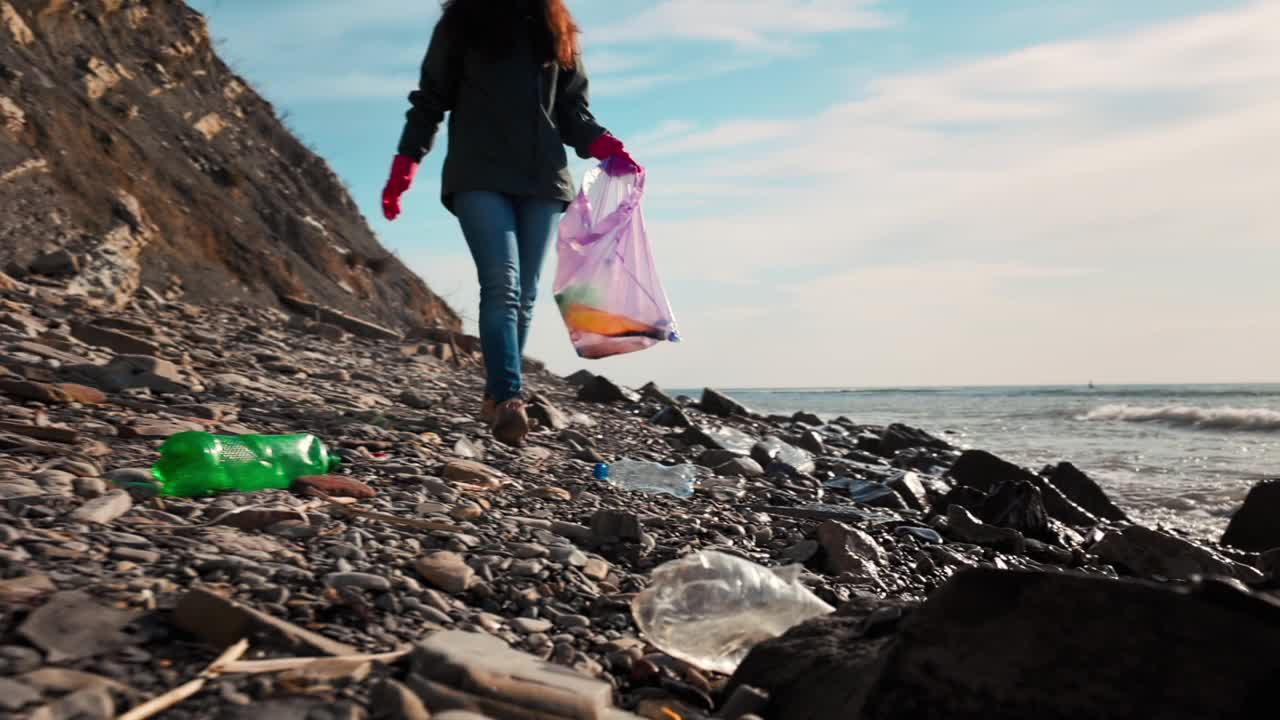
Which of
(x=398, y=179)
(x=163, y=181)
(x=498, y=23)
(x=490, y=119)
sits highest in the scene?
(x=163, y=181)

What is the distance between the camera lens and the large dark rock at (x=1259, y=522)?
13.4 feet

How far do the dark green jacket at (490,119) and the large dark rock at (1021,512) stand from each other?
2.36m

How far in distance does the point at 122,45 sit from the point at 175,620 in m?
10.6

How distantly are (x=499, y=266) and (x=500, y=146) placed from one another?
1.76 feet

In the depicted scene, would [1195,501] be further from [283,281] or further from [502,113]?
[283,281]

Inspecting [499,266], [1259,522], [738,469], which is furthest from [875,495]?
[499,266]

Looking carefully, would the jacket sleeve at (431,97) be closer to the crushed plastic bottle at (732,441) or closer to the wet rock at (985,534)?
the crushed plastic bottle at (732,441)

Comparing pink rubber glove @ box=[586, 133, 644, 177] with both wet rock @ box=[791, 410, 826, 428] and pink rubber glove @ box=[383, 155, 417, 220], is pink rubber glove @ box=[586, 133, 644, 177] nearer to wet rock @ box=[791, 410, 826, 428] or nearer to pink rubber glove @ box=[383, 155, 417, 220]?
pink rubber glove @ box=[383, 155, 417, 220]

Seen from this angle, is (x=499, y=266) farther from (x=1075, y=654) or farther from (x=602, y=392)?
(x=602, y=392)

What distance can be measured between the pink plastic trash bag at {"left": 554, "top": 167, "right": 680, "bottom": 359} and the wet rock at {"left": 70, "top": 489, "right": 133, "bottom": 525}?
96.2 inches

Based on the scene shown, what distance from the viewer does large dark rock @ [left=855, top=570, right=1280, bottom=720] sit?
3.54 ft

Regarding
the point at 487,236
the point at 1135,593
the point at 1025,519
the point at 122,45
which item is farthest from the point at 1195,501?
the point at 122,45

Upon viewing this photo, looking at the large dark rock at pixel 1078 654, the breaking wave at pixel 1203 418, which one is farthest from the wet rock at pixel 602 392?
the breaking wave at pixel 1203 418

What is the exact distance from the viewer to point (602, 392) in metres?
7.98
